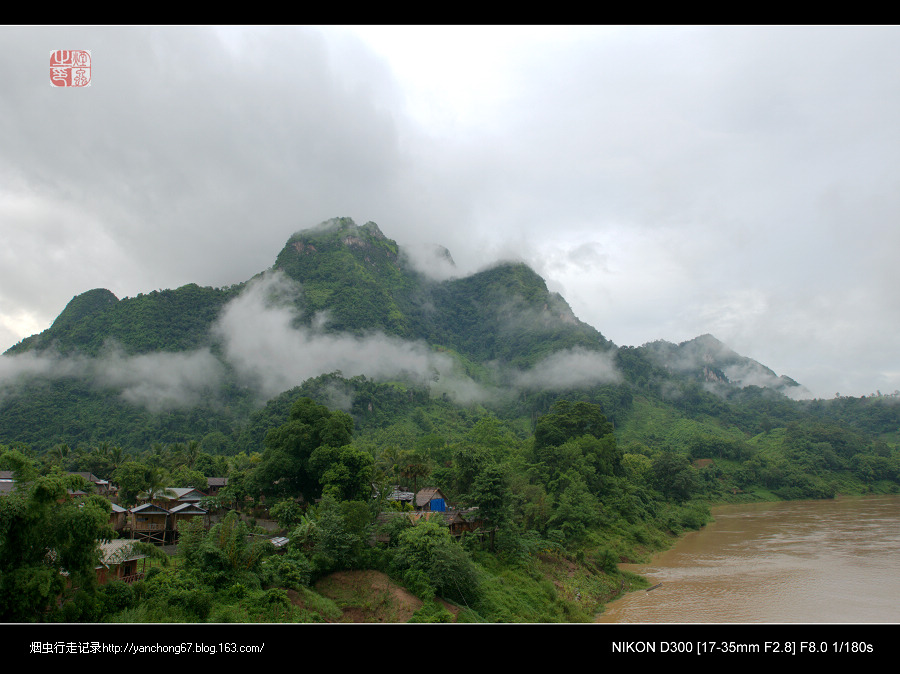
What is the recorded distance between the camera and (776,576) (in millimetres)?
25922

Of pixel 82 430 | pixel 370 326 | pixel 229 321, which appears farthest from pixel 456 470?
pixel 229 321

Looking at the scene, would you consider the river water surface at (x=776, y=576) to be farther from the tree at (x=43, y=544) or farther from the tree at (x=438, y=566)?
the tree at (x=43, y=544)

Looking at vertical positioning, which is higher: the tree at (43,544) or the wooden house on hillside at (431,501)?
the tree at (43,544)

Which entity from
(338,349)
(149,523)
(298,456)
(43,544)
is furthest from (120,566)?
(338,349)

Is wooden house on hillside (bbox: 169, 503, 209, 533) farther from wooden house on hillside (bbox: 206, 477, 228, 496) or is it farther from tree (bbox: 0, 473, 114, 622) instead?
tree (bbox: 0, 473, 114, 622)

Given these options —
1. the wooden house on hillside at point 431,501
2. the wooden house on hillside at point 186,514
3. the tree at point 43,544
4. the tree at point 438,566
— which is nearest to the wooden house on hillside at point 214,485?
the wooden house on hillside at point 186,514

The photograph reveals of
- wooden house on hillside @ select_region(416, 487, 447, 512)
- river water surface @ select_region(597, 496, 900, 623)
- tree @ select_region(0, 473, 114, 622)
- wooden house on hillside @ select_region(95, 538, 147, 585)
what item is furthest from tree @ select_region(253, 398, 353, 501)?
river water surface @ select_region(597, 496, 900, 623)

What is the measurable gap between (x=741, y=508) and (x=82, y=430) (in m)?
110

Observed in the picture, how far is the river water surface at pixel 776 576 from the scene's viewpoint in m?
20.8

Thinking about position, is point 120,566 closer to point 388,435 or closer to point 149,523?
point 149,523

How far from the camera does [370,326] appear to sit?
125750 millimetres
